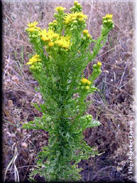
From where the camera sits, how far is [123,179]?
2.83m

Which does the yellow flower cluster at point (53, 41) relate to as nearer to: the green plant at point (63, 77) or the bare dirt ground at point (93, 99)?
the green plant at point (63, 77)

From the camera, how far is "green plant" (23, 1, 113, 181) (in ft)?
5.60

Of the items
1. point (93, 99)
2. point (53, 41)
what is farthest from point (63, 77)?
point (93, 99)

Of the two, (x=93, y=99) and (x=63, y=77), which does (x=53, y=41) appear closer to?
(x=63, y=77)

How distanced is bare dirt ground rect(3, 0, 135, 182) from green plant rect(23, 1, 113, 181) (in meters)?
0.44

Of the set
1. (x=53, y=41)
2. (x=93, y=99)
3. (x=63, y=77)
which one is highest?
(x=53, y=41)

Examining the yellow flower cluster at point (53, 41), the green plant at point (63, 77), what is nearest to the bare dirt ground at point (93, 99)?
the green plant at point (63, 77)

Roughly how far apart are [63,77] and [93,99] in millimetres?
1438

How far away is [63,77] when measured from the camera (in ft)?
6.11

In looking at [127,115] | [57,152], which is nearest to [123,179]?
[127,115]

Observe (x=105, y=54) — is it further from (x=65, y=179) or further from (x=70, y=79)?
(x=65, y=179)

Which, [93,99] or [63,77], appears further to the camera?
[93,99]

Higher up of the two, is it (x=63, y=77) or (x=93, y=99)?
(x=63, y=77)

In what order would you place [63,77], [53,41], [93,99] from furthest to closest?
[93,99], [63,77], [53,41]
